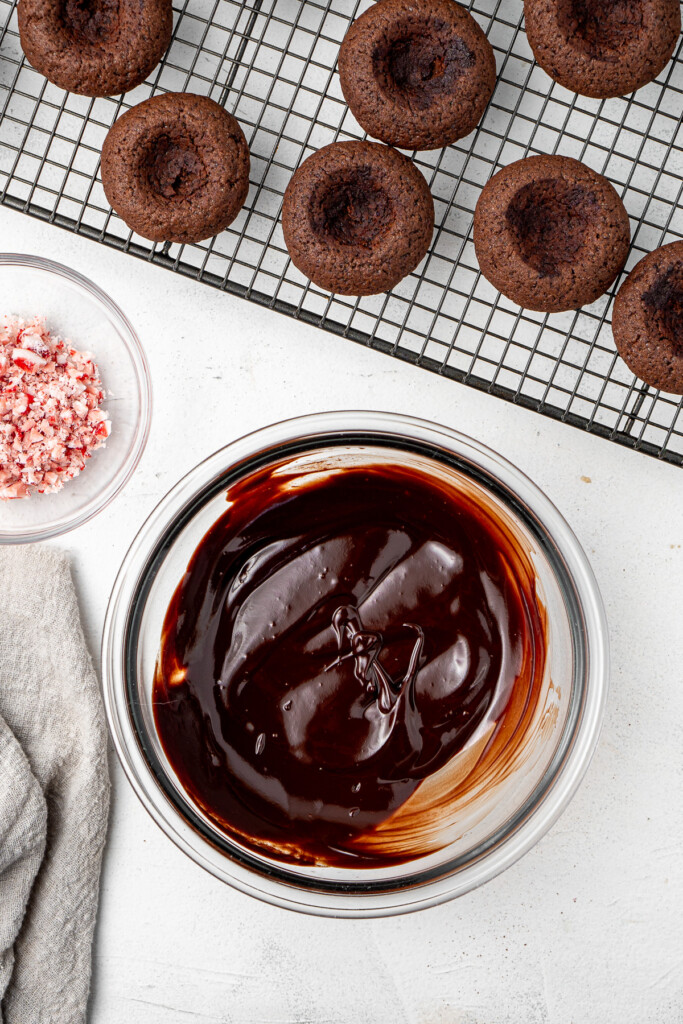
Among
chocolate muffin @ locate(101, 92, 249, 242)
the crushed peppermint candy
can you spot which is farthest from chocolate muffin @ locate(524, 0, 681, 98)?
the crushed peppermint candy

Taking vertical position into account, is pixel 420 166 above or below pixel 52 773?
above

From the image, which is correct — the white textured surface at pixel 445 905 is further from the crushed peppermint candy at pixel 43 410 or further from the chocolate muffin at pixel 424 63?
the chocolate muffin at pixel 424 63

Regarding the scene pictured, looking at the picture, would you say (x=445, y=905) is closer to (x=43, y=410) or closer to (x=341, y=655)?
(x=341, y=655)

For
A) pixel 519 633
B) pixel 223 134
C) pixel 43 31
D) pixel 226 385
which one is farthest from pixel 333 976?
pixel 43 31

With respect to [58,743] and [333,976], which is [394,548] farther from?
[333,976]

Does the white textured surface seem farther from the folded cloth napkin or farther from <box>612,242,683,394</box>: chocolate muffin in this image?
<box>612,242,683,394</box>: chocolate muffin

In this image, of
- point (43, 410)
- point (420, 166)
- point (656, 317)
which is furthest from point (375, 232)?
point (43, 410)

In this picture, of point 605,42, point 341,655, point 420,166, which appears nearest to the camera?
point 341,655
